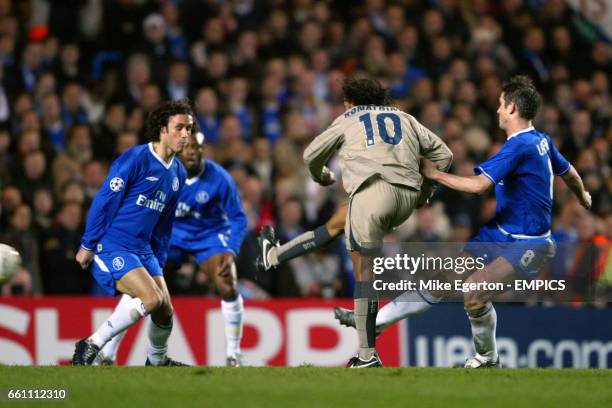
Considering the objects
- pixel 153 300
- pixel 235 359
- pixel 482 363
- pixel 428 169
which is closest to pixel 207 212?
pixel 235 359

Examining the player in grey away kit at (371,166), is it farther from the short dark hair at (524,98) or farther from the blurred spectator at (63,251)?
Result: the blurred spectator at (63,251)

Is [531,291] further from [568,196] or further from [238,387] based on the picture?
[568,196]

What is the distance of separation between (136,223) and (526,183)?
9.44 ft

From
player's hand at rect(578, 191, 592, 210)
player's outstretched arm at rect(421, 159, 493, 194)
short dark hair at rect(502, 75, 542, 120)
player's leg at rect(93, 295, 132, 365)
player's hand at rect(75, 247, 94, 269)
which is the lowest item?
player's leg at rect(93, 295, 132, 365)

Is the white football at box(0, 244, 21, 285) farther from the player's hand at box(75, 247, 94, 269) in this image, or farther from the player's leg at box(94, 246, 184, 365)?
the player's leg at box(94, 246, 184, 365)

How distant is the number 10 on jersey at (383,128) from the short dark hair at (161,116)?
1.53 meters

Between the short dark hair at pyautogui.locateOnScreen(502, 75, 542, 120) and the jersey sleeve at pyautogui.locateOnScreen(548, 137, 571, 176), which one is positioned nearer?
the short dark hair at pyautogui.locateOnScreen(502, 75, 542, 120)

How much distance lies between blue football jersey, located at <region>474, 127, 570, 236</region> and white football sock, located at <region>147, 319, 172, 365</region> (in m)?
2.72

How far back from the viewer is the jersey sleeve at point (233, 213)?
1046 centimetres

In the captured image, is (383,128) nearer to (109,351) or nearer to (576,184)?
(576,184)

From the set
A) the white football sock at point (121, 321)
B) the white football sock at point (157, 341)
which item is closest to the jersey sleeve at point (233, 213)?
the white football sock at point (157, 341)

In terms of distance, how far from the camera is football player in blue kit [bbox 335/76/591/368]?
330 inches

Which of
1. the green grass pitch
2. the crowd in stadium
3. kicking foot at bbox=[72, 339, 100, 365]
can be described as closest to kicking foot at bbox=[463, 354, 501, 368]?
the green grass pitch

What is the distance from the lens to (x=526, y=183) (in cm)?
844
